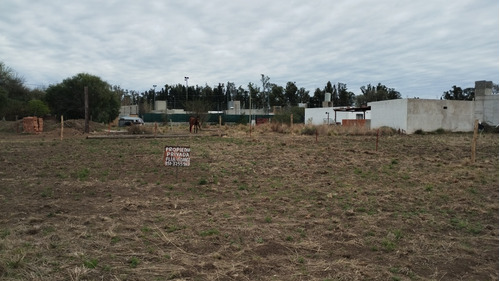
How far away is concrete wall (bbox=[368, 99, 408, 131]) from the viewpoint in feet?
107

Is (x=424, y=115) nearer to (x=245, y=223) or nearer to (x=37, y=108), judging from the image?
(x=245, y=223)

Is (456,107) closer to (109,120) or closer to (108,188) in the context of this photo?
(108,188)

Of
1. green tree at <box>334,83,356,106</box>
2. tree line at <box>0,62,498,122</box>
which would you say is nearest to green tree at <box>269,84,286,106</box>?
tree line at <box>0,62,498,122</box>

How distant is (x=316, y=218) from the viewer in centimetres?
618

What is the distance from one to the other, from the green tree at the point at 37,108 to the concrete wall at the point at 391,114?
34.0 meters

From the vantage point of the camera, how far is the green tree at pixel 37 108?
39.0 m

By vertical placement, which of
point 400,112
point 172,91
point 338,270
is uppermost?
point 172,91

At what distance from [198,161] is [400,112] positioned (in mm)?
25859

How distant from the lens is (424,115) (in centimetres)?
3328

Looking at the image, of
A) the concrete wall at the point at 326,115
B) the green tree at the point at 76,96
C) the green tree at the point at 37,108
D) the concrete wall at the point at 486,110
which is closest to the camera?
the concrete wall at the point at 486,110

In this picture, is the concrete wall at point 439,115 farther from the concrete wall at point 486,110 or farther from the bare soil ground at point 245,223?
the bare soil ground at point 245,223

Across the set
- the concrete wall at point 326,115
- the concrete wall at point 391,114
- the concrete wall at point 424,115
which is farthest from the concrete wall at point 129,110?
the concrete wall at point 424,115

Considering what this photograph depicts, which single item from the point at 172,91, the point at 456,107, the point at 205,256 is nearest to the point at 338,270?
the point at 205,256

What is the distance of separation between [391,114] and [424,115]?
2773mm
